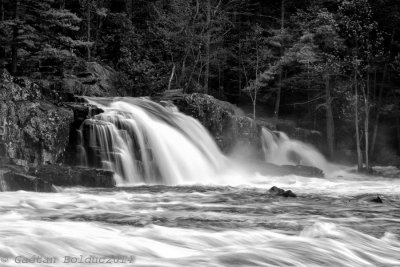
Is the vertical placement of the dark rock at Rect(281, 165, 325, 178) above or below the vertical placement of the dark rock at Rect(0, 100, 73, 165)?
below

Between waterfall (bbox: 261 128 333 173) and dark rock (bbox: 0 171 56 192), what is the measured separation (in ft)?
44.1

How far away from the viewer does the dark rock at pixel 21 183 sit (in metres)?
10.7

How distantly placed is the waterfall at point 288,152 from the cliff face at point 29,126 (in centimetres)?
1103

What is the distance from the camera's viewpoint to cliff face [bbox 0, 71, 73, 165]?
531 inches

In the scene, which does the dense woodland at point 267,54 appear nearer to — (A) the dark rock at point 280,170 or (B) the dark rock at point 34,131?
(A) the dark rock at point 280,170

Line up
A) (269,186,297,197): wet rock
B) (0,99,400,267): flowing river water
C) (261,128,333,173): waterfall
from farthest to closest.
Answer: (261,128,333,173): waterfall < (269,186,297,197): wet rock < (0,99,400,267): flowing river water

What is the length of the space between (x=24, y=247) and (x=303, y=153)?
69.9ft

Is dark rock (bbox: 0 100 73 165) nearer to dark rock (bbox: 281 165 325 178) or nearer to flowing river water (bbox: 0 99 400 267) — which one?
flowing river water (bbox: 0 99 400 267)

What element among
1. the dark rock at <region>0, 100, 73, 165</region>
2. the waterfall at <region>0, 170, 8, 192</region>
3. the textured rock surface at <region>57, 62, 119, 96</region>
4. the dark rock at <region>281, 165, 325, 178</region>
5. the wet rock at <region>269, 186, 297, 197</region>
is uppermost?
the textured rock surface at <region>57, 62, 119, 96</region>

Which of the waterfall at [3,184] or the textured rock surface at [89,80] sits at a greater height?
the textured rock surface at [89,80]

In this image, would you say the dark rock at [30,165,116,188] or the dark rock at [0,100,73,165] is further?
the dark rock at [0,100,73,165]

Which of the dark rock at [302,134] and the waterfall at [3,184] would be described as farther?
the dark rock at [302,134]

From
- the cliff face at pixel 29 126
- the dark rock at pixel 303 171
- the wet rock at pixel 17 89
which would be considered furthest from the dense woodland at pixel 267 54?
the cliff face at pixel 29 126

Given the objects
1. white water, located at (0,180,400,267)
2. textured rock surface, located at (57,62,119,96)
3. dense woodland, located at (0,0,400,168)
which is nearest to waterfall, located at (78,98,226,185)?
textured rock surface, located at (57,62,119,96)
